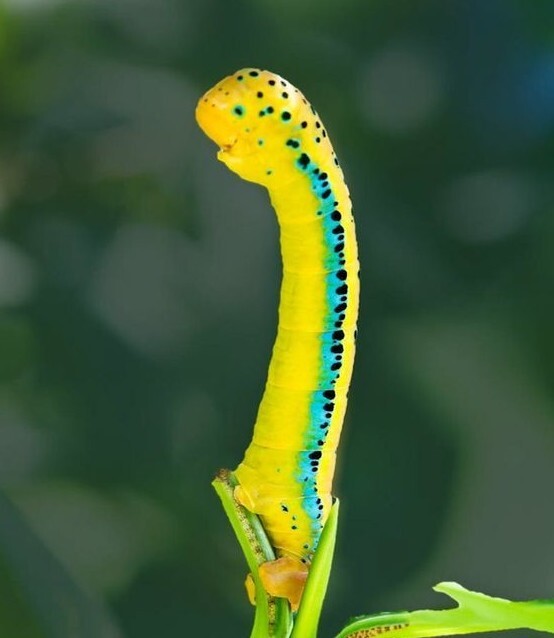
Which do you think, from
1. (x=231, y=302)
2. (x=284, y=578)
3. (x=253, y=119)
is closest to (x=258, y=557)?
(x=284, y=578)

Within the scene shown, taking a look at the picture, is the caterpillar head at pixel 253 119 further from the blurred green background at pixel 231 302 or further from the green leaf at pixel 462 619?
the blurred green background at pixel 231 302

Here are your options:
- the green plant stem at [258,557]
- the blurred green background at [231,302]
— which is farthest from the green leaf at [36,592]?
the green plant stem at [258,557]

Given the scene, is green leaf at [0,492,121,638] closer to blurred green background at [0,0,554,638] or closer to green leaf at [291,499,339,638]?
blurred green background at [0,0,554,638]

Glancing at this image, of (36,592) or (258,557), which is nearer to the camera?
(258,557)

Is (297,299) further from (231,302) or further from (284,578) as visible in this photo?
(231,302)

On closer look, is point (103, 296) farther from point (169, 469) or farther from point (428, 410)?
point (428, 410)

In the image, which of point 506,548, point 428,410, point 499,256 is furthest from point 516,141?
point 506,548
